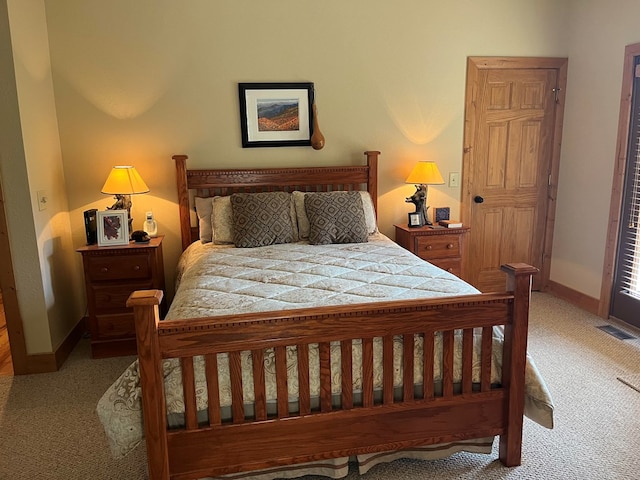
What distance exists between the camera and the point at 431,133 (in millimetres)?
4203

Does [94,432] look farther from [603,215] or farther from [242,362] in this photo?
[603,215]

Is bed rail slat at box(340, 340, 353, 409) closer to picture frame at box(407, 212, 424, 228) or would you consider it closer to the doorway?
picture frame at box(407, 212, 424, 228)

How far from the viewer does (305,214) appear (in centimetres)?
366

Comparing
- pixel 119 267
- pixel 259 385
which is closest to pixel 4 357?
pixel 119 267

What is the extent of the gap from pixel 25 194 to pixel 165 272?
48.5 inches

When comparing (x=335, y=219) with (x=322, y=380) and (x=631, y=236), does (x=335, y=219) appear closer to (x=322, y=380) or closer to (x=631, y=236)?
(x=322, y=380)

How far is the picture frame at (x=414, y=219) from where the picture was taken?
4062 mm

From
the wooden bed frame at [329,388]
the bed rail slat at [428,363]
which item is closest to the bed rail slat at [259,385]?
the wooden bed frame at [329,388]

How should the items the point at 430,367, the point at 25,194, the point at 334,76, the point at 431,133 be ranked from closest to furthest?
the point at 430,367 → the point at 25,194 → the point at 334,76 → the point at 431,133

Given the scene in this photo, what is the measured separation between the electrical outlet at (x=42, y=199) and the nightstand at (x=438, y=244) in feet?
8.68

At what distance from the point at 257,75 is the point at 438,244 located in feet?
6.51

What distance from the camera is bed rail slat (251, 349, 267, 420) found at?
1852 millimetres

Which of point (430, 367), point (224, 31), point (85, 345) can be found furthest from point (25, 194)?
point (430, 367)

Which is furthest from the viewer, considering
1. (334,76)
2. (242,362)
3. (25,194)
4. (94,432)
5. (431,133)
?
(431,133)
